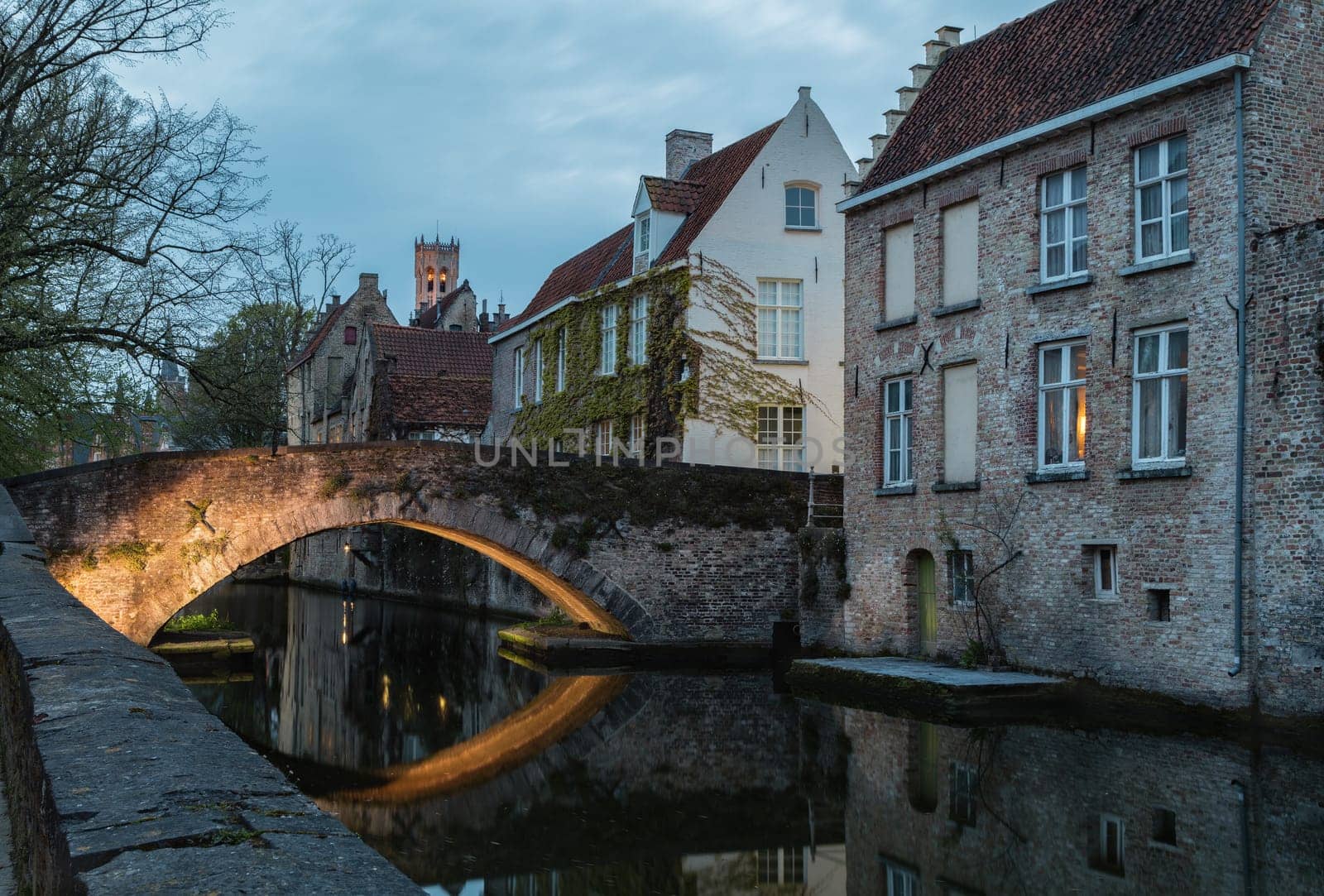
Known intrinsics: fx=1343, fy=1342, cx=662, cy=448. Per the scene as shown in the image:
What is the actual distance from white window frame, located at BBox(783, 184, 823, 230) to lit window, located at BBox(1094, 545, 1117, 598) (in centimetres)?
1188

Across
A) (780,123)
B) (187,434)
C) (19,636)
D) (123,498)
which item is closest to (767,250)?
(780,123)

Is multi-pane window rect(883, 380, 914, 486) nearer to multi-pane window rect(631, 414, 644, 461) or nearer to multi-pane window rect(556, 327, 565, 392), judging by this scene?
multi-pane window rect(631, 414, 644, 461)

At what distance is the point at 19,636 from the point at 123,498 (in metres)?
12.2

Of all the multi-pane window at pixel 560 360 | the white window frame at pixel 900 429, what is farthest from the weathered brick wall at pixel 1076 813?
the multi-pane window at pixel 560 360

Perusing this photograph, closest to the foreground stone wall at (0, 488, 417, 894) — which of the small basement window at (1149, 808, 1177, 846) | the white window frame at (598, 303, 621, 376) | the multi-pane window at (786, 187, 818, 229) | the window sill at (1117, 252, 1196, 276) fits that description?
the small basement window at (1149, 808, 1177, 846)

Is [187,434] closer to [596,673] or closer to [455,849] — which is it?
[596,673]

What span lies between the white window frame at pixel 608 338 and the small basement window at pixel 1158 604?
47.4ft

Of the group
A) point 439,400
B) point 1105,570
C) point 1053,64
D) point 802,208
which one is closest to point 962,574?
point 1105,570

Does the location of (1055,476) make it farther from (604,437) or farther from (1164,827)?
(604,437)

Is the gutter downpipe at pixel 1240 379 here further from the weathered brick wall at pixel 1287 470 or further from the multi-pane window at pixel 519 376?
the multi-pane window at pixel 519 376

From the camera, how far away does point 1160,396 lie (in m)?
14.3

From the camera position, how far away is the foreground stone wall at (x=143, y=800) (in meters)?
2.81

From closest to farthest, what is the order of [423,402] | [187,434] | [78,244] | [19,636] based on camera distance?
[19,636], [78,244], [423,402], [187,434]

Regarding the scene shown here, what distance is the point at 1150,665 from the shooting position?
45.8ft
